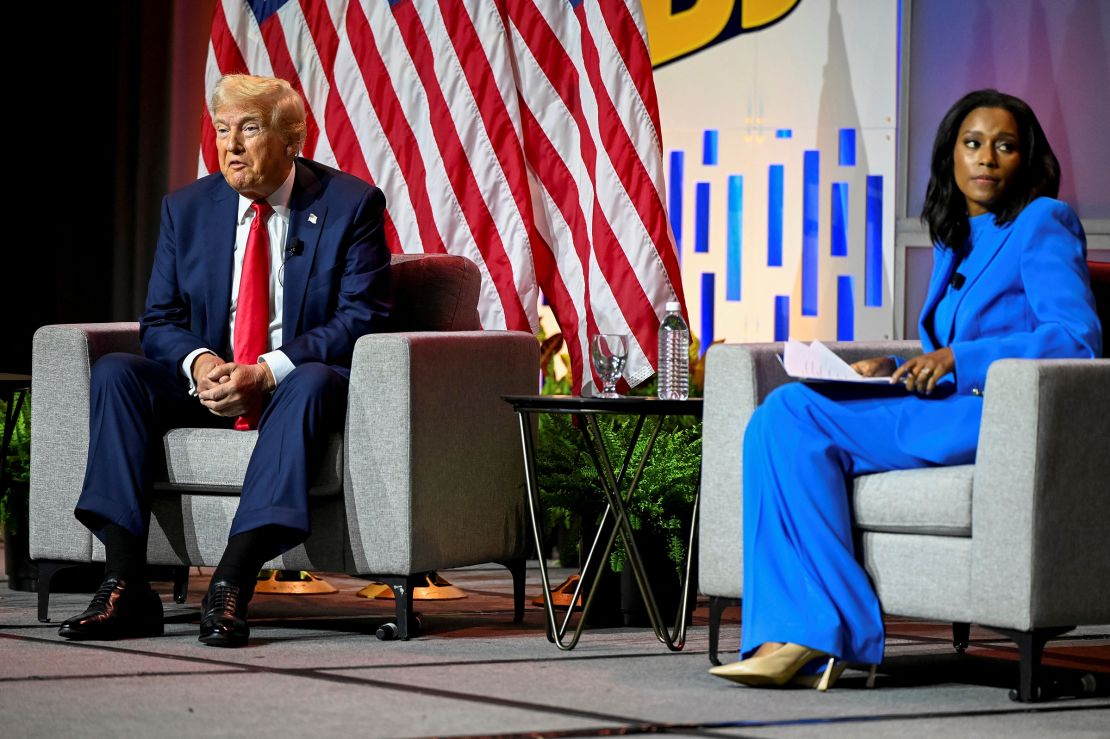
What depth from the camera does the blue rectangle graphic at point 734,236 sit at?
19.5 feet

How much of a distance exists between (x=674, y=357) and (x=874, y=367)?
57 centimetres

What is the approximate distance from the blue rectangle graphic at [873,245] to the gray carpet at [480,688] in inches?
82.2

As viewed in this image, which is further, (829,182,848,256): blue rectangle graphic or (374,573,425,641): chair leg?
(829,182,848,256): blue rectangle graphic

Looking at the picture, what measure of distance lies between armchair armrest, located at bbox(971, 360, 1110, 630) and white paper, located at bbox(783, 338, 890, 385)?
32cm

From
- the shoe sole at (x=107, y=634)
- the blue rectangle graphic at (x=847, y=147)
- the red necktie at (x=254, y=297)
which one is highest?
the blue rectangle graphic at (x=847, y=147)

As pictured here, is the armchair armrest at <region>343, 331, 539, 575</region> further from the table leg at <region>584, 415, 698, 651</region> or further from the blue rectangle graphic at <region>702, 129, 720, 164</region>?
the blue rectangle graphic at <region>702, 129, 720, 164</region>

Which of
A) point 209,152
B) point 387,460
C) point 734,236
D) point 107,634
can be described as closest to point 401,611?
point 387,460

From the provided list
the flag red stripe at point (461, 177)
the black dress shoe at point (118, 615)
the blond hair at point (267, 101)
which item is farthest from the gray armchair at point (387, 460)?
the flag red stripe at point (461, 177)

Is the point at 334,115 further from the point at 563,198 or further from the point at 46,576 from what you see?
the point at 46,576

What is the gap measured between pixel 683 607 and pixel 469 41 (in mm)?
2411

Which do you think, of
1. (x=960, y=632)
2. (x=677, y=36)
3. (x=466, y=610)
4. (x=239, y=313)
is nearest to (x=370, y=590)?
(x=466, y=610)

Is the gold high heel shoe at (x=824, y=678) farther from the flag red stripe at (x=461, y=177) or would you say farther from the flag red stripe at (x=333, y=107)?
the flag red stripe at (x=333, y=107)

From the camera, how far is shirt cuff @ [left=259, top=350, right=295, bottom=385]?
145 inches

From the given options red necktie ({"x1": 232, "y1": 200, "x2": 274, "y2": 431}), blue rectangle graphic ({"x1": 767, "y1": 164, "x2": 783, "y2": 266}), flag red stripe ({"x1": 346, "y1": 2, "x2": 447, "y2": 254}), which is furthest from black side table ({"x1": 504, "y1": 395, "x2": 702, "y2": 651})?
blue rectangle graphic ({"x1": 767, "y1": 164, "x2": 783, "y2": 266})
